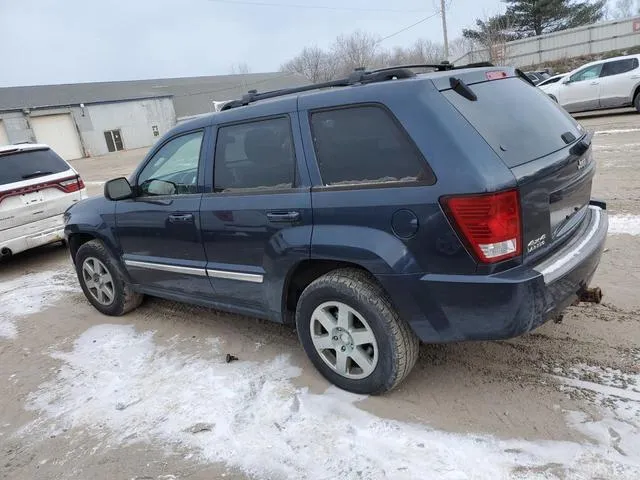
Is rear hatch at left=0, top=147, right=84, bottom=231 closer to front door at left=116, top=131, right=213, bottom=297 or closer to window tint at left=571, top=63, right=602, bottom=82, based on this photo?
front door at left=116, top=131, right=213, bottom=297

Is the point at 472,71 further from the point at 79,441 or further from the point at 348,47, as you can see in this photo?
the point at 348,47

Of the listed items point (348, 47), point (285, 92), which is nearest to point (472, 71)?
point (285, 92)

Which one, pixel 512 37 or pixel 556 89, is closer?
pixel 556 89

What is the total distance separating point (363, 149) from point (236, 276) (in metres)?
1.33

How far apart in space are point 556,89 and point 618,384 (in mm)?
14988

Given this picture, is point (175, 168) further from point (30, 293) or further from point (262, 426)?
point (30, 293)

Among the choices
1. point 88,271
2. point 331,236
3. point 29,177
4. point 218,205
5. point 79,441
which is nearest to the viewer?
point 331,236

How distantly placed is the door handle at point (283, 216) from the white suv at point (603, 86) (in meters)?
14.3

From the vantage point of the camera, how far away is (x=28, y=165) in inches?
277

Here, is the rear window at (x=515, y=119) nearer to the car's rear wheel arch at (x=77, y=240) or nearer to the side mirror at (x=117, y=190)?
the side mirror at (x=117, y=190)

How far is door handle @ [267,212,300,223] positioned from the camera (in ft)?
10.0

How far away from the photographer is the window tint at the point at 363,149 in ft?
8.73

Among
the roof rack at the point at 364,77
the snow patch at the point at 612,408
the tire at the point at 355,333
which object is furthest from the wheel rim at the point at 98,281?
the snow patch at the point at 612,408

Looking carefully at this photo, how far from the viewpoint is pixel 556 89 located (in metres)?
15.7
